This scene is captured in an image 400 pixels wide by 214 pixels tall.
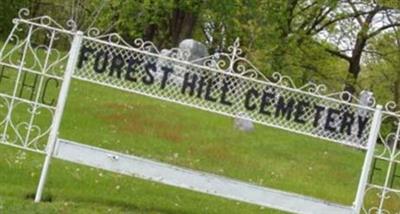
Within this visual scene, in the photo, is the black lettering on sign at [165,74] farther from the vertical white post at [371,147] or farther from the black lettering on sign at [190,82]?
the vertical white post at [371,147]

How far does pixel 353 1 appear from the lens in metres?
30.3

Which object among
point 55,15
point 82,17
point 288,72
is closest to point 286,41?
point 288,72

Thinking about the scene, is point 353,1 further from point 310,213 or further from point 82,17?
point 310,213

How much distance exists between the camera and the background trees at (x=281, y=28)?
27344 millimetres

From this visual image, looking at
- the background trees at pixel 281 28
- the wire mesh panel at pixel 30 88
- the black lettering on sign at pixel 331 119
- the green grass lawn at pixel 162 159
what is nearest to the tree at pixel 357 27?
the background trees at pixel 281 28

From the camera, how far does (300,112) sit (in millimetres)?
7605

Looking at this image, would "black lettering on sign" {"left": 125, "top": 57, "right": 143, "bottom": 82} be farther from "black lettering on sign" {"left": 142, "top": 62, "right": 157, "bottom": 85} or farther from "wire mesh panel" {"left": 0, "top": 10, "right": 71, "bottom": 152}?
"wire mesh panel" {"left": 0, "top": 10, "right": 71, "bottom": 152}

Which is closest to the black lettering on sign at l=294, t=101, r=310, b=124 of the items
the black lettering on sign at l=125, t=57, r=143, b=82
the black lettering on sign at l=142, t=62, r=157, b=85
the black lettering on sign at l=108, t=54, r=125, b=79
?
the black lettering on sign at l=142, t=62, r=157, b=85

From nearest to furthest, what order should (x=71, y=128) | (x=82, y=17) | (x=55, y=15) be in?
(x=71, y=128) < (x=82, y=17) < (x=55, y=15)

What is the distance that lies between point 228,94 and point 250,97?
22 cm

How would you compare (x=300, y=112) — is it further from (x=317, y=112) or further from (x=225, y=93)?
(x=225, y=93)

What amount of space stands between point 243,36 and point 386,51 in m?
6.76

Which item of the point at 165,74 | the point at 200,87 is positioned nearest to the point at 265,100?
the point at 200,87

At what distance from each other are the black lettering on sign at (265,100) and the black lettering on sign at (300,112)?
262 millimetres
